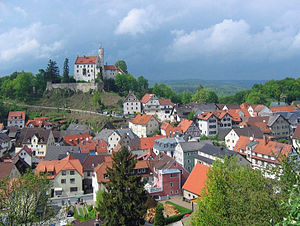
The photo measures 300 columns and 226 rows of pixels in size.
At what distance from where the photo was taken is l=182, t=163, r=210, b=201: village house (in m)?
41.2

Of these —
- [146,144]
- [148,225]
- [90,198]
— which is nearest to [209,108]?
[146,144]

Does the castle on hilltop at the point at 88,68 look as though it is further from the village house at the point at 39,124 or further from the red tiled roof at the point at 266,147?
the red tiled roof at the point at 266,147

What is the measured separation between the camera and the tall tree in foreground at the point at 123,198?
30.3 metres

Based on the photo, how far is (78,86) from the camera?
107 metres

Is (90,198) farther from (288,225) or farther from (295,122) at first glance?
(295,122)

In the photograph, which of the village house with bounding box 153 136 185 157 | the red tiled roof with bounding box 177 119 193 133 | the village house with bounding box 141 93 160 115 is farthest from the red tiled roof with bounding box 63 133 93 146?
the village house with bounding box 141 93 160 115

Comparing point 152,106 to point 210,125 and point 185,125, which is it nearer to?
point 185,125

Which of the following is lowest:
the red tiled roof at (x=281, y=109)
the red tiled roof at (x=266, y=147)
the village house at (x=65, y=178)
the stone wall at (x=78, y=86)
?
the village house at (x=65, y=178)

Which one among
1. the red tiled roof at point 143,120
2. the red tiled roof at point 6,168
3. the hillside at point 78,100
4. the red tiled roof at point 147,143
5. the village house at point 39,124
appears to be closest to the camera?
the red tiled roof at point 6,168

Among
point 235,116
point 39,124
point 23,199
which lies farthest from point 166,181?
point 39,124

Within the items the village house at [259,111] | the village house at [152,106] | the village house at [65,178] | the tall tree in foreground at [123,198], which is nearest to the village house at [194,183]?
the tall tree in foreground at [123,198]

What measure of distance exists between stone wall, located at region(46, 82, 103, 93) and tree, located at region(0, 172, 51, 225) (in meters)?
81.0

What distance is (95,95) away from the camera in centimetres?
9719

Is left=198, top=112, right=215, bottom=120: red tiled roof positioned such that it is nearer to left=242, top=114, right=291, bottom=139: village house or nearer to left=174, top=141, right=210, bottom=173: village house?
left=242, top=114, right=291, bottom=139: village house
